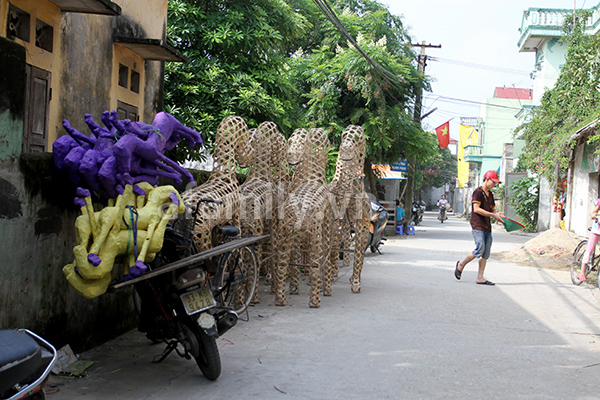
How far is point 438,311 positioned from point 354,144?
265 centimetres

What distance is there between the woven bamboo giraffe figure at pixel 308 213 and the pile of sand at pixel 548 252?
22.2 ft

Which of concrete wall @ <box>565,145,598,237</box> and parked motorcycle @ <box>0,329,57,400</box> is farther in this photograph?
concrete wall @ <box>565,145,598,237</box>

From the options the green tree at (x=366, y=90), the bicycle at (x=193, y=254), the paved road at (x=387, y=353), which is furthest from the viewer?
the green tree at (x=366, y=90)

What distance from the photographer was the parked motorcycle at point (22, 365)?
2248 mm

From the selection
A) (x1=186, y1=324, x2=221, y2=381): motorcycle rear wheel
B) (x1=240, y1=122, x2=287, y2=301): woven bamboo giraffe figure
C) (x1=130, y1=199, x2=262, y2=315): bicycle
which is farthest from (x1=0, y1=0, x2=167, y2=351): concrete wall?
(x1=240, y1=122, x2=287, y2=301): woven bamboo giraffe figure

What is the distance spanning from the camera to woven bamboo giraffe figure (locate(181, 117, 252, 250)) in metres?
5.54

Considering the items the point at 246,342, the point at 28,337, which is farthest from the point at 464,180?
the point at 28,337

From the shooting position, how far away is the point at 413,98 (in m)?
19.9

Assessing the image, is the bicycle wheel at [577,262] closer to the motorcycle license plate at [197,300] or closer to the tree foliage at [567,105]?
the tree foliage at [567,105]

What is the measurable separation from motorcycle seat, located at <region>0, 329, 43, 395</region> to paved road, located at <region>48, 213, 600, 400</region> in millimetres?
1400

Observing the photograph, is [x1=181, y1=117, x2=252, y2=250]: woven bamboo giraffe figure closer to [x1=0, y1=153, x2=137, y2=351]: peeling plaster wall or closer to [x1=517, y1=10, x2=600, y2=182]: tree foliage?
[x1=0, y1=153, x2=137, y2=351]: peeling plaster wall

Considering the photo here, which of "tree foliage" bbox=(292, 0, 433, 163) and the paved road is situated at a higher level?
"tree foliage" bbox=(292, 0, 433, 163)

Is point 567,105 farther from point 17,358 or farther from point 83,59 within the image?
point 17,358

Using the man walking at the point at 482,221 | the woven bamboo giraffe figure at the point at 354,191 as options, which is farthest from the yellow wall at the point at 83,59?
the man walking at the point at 482,221
